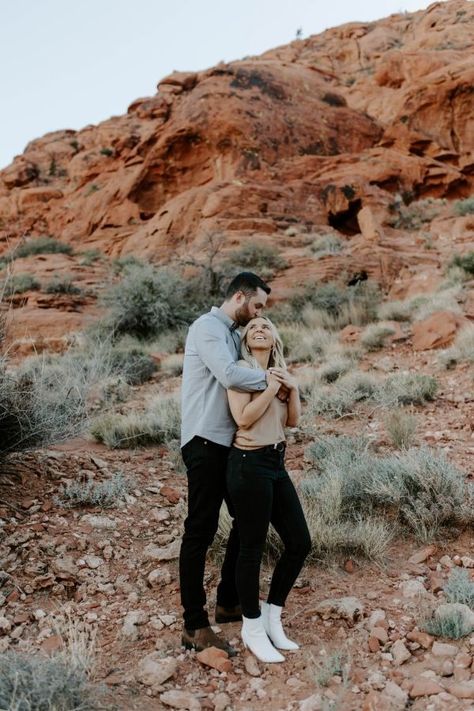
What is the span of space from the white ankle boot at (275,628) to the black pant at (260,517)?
1.9 inches

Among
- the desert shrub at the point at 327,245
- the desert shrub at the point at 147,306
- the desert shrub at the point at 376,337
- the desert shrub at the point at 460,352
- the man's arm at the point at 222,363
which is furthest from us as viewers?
the desert shrub at the point at 327,245

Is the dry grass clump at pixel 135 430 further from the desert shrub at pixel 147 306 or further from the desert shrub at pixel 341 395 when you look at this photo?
the desert shrub at pixel 147 306

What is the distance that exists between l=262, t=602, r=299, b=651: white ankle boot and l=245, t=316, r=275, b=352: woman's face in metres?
1.33

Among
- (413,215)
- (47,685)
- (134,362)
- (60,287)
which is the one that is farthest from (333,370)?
(413,215)

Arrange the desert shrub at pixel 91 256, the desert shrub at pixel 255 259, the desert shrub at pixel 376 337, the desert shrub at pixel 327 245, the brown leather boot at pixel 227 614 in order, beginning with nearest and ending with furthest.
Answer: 1. the brown leather boot at pixel 227 614
2. the desert shrub at pixel 376 337
3. the desert shrub at pixel 255 259
4. the desert shrub at pixel 327 245
5. the desert shrub at pixel 91 256

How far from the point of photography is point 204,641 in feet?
9.53

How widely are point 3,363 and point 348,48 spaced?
48.3 metres

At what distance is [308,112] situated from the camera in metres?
23.5

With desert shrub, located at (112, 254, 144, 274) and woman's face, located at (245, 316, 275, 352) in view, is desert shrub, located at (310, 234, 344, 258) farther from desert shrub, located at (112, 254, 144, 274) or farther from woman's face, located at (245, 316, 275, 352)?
woman's face, located at (245, 316, 275, 352)

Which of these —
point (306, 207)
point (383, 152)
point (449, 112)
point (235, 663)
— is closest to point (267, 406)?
point (235, 663)

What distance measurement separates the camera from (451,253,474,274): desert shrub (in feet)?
41.6

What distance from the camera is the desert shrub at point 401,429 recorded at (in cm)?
540

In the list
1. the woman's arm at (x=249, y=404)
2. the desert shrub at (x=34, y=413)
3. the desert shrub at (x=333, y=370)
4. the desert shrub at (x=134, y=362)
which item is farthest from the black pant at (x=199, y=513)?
the desert shrub at (x=134, y=362)

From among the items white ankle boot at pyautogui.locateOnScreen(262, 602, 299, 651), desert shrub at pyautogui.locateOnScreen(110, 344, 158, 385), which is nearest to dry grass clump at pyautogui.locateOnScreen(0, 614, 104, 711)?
white ankle boot at pyautogui.locateOnScreen(262, 602, 299, 651)
